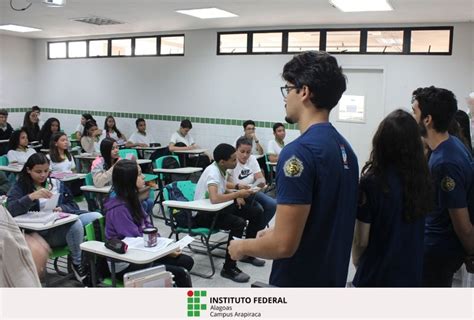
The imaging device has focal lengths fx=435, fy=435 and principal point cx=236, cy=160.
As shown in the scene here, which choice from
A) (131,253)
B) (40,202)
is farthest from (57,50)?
(131,253)

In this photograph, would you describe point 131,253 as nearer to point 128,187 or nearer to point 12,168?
point 128,187

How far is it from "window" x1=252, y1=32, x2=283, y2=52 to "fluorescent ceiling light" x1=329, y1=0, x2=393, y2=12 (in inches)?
72.6

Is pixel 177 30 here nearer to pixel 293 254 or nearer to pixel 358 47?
pixel 358 47

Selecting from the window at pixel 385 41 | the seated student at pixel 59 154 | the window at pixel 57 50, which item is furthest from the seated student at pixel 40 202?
the window at pixel 57 50

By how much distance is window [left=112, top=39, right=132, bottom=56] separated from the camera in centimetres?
923

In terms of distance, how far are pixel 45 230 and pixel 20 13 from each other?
5173mm

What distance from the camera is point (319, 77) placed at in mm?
1376

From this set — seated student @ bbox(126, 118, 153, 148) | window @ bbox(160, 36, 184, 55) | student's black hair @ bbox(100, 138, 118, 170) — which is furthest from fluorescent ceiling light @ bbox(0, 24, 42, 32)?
student's black hair @ bbox(100, 138, 118, 170)

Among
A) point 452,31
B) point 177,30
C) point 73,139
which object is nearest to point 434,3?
point 452,31

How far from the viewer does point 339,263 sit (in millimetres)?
1440

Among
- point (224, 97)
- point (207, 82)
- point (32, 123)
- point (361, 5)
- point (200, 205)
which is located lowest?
point (200, 205)

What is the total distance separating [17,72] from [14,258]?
11.0 m

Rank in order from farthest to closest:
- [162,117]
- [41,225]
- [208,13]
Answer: [162,117] < [208,13] < [41,225]

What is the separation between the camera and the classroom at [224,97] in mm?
1659
